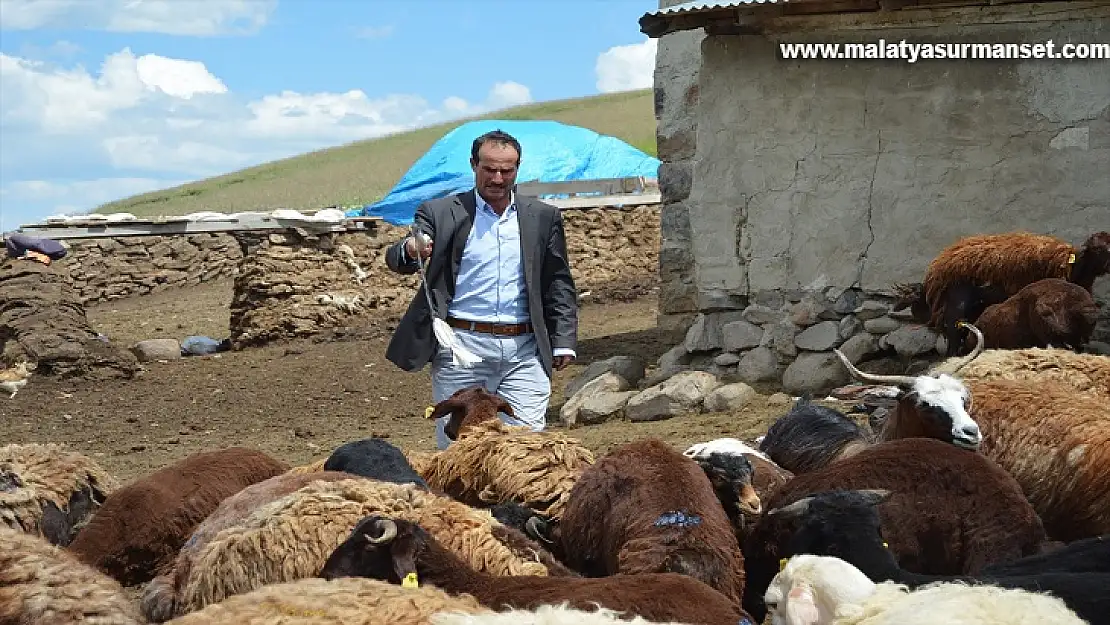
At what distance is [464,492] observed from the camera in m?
6.61

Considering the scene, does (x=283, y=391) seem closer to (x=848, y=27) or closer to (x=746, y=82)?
(x=746, y=82)

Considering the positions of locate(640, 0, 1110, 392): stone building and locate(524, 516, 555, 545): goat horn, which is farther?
locate(640, 0, 1110, 392): stone building

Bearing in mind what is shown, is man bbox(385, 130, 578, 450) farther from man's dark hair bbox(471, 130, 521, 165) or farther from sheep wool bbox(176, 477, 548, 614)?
sheep wool bbox(176, 477, 548, 614)

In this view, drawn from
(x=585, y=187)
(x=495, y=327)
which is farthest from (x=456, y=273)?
(x=585, y=187)

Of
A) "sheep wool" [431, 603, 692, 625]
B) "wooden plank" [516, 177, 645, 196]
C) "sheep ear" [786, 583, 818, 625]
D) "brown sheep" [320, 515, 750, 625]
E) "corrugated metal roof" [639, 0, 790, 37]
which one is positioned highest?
"corrugated metal roof" [639, 0, 790, 37]

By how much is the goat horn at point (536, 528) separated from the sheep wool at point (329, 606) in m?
1.74

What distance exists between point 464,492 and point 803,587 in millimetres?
3168

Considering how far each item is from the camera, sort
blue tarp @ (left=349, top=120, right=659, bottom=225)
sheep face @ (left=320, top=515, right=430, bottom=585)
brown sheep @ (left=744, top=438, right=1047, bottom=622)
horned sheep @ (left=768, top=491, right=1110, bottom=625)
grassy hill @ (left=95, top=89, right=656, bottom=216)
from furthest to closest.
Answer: grassy hill @ (left=95, top=89, right=656, bottom=216) < blue tarp @ (left=349, top=120, right=659, bottom=225) < brown sheep @ (left=744, top=438, right=1047, bottom=622) < sheep face @ (left=320, top=515, right=430, bottom=585) < horned sheep @ (left=768, top=491, right=1110, bottom=625)

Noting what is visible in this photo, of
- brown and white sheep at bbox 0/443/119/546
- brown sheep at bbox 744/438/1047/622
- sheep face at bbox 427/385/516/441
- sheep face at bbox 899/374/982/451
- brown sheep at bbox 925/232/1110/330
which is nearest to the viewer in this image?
brown sheep at bbox 744/438/1047/622

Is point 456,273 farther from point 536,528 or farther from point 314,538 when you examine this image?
point 314,538

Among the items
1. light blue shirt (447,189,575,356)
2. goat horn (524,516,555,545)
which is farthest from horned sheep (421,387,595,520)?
light blue shirt (447,189,575,356)

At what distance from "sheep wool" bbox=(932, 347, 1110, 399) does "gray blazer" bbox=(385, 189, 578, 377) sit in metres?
2.47

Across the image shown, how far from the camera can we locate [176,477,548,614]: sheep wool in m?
Answer: 4.87

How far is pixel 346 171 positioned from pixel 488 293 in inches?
2287
